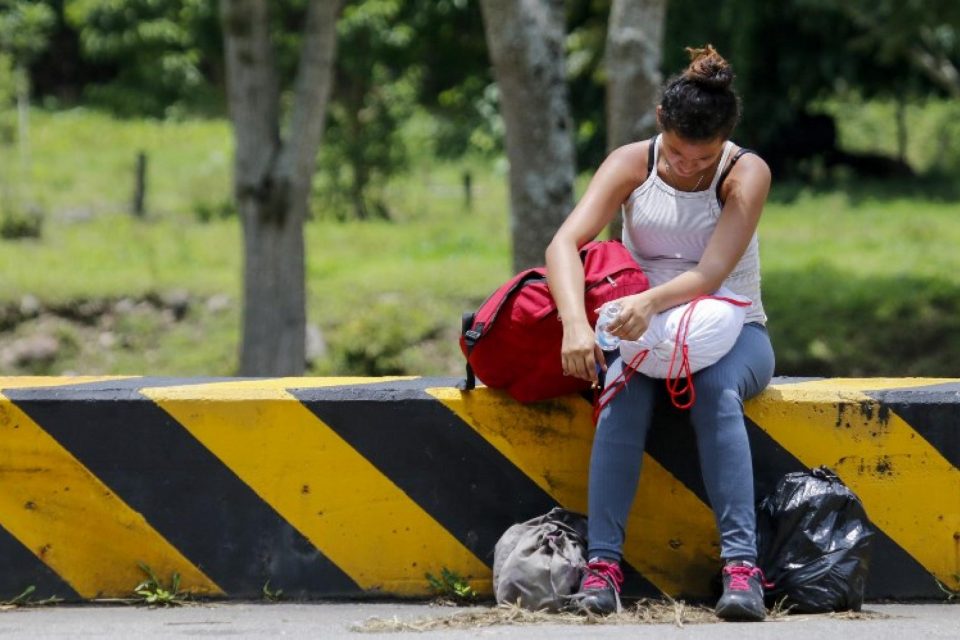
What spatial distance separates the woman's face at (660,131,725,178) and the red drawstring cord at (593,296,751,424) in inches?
14.4

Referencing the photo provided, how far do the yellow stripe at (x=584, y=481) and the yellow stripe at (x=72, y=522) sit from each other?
97cm

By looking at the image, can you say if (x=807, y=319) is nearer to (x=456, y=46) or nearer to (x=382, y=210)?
(x=382, y=210)

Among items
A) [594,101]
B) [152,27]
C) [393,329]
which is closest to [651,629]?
[393,329]

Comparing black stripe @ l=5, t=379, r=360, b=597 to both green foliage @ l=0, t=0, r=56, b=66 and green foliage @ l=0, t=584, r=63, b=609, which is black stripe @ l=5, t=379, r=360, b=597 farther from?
green foliage @ l=0, t=0, r=56, b=66

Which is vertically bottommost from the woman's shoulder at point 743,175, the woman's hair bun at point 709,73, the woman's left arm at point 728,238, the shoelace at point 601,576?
the shoelace at point 601,576

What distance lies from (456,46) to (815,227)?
28.5 feet

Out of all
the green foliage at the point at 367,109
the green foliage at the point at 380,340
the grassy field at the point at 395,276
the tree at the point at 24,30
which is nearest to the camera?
the green foliage at the point at 380,340

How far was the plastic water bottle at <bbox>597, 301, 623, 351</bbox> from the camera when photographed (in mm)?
4367

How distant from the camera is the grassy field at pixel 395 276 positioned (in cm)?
1284

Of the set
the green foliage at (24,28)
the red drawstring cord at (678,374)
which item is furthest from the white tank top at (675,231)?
→ the green foliage at (24,28)

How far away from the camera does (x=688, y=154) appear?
4457 mm

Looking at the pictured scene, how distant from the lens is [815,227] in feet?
59.2

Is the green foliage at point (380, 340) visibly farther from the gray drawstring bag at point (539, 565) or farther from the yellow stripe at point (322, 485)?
the gray drawstring bag at point (539, 565)

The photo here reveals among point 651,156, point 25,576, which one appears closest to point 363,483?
point 25,576
